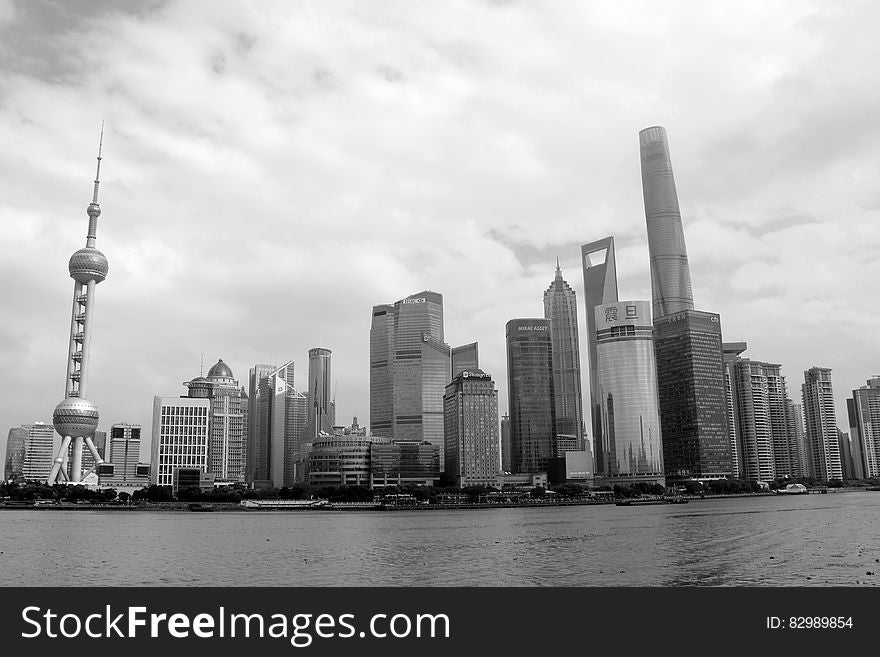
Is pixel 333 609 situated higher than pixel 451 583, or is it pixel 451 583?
pixel 333 609

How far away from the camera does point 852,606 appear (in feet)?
87.0

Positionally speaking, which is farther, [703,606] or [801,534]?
[801,534]

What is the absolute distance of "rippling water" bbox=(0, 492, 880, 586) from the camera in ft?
211

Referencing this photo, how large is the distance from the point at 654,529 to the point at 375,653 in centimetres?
10575

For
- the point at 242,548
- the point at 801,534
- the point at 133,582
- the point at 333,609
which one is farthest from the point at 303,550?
the point at 333,609

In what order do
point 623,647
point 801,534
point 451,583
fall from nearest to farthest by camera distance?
point 623,647 < point 451,583 < point 801,534

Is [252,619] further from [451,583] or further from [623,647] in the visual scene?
[451,583]

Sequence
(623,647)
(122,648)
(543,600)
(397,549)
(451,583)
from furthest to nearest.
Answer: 1. (397,549)
2. (451,583)
3. (543,600)
4. (623,647)
5. (122,648)

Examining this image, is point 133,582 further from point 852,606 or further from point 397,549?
point 852,606

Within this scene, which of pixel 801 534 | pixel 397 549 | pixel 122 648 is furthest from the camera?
pixel 801 534

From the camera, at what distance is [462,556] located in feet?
275

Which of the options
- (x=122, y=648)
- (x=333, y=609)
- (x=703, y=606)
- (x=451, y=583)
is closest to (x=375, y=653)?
(x=333, y=609)

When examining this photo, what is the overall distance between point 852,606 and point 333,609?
17.3 meters

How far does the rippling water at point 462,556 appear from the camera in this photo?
211 ft
